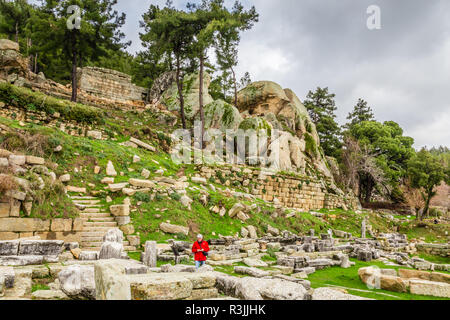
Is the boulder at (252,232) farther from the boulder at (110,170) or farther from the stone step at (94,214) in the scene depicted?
the boulder at (110,170)

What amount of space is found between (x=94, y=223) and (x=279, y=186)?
14404mm

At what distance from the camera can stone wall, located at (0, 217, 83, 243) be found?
7871 mm

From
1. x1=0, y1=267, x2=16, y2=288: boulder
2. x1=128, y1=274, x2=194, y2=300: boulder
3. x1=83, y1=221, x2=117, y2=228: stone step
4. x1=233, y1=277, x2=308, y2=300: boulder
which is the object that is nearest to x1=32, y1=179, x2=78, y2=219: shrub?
x1=83, y1=221, x2=117, y2=228: stone step

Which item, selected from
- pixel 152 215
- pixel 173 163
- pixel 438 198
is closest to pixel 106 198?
pixel 152 215

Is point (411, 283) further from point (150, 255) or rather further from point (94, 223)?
point (94, 223)

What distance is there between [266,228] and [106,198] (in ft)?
24.6

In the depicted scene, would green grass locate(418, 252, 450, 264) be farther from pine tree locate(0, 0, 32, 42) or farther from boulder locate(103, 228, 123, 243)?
pine tree locate(0, 0, 32, 42)

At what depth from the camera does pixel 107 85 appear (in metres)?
31.3

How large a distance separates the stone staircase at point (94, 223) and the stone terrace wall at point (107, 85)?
2259cm

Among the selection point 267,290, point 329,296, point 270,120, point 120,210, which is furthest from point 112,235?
point 270,120

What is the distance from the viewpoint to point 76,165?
40.2 feet
